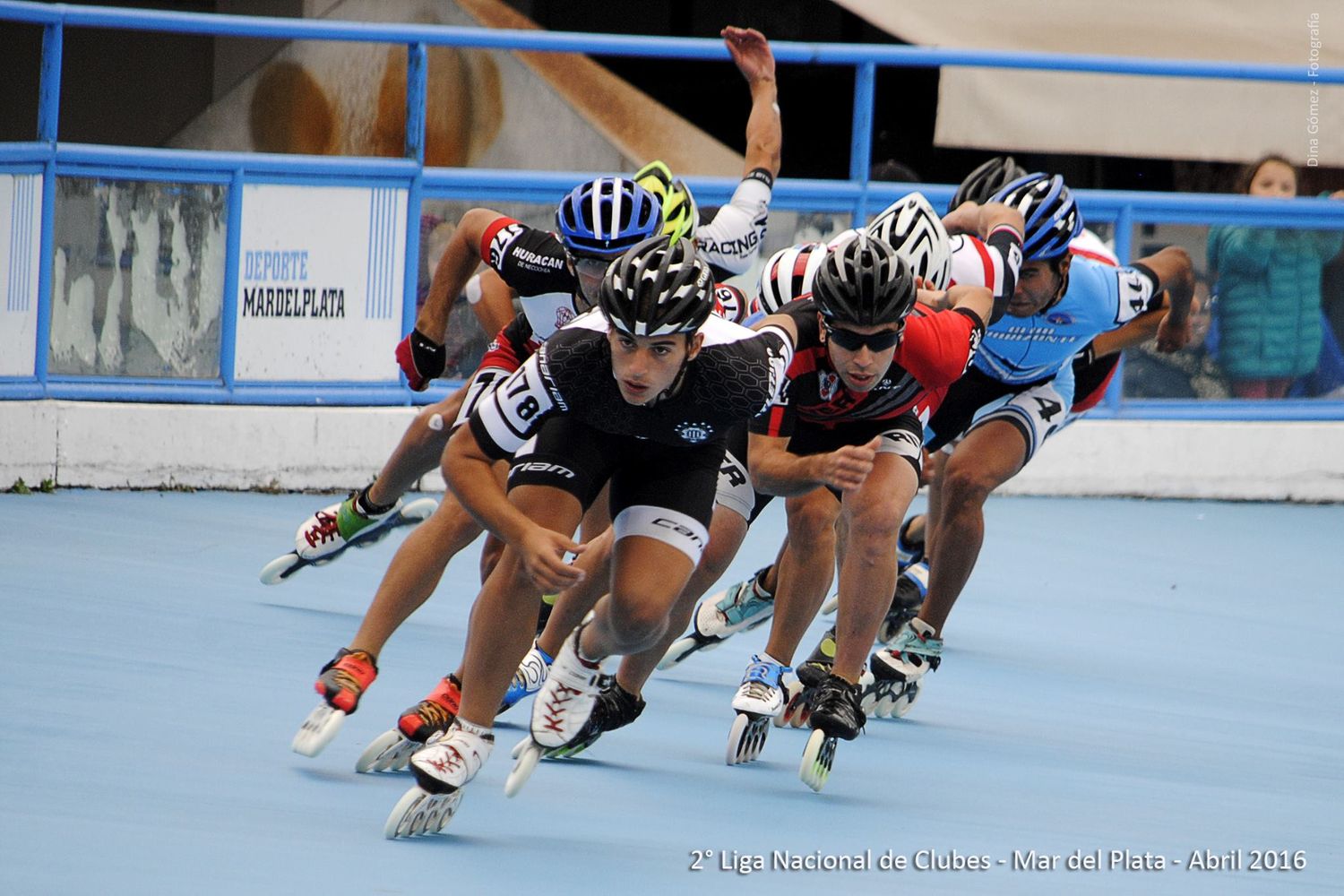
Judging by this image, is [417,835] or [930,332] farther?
[930,332]

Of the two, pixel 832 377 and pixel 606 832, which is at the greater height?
pixel 832 377

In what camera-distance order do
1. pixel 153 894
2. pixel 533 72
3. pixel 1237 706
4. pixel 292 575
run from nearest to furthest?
pixel 153 894
pixel 1237 706
pixel 292 575
pixel 533 72

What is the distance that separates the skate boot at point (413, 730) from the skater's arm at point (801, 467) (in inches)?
44.0

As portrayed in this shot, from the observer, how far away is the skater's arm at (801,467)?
208 inches

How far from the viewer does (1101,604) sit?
925 cm

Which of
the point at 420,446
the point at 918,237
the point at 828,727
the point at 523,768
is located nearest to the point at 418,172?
the point at 420,446

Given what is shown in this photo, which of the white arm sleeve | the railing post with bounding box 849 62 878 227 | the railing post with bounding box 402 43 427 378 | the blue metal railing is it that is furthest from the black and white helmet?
the railing post with bounding box 849 62 878 227

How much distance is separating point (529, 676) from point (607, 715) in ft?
1.27

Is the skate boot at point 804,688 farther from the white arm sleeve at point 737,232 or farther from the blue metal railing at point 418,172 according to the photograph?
the blue metal railing at point 418,172

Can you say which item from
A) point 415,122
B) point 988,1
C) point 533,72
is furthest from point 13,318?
point 988,1

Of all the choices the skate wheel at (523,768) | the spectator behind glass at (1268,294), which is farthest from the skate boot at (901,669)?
the spectator behind glass at (1268,294)

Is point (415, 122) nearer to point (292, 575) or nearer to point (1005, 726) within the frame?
point (292, 575)

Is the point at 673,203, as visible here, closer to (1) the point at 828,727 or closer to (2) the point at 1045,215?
(2) the point at 1045,215

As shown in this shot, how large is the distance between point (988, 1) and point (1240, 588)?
534 cm
